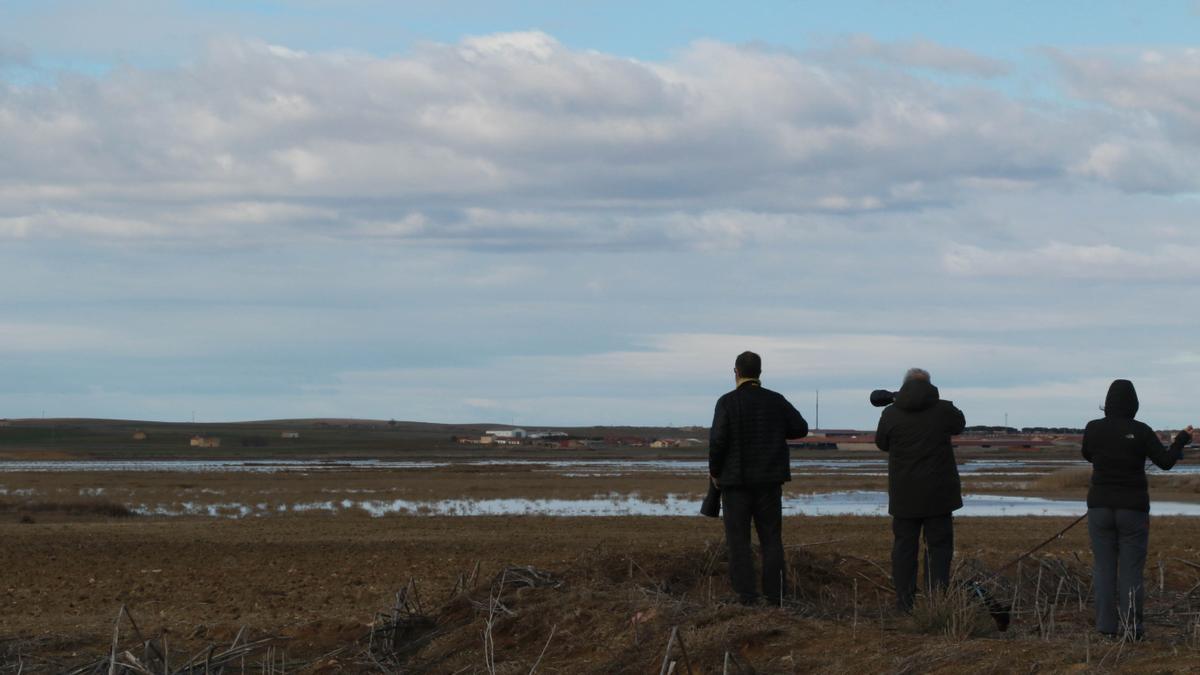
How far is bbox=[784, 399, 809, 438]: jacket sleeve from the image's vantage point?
9.42 m

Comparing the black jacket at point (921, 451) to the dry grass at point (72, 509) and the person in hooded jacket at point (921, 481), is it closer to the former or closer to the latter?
the person in hooded jacket at point (921, 481)

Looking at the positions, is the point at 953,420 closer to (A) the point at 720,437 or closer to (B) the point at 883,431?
(B) the point at 883,431

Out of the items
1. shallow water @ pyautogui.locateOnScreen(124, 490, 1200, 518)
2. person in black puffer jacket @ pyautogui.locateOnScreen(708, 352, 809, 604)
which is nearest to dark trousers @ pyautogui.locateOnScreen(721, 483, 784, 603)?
person in black puffer jacket @ pyautogui.locateOnScreen(708, 352, 809, 604)

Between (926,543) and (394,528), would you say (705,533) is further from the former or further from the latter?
(926,543)

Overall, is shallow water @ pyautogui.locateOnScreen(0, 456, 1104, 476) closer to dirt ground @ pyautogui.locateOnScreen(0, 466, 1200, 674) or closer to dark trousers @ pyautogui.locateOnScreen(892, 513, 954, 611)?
dirt ground @ pyautogui.locateOnScreen(0, 466, 1200, 674)

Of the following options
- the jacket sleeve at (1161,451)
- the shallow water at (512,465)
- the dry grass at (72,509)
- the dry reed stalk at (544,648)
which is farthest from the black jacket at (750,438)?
the shallow water at (512,465)

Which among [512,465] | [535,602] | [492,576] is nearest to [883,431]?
[535,602]

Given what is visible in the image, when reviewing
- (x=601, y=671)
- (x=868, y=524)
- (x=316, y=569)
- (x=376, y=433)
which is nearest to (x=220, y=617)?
(x=316, y=569)

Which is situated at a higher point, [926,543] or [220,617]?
[926,543]

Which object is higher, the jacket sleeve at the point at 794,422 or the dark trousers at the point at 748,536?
the jacket sleeve at the point at 794,422

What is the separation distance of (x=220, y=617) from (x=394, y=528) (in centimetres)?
1119

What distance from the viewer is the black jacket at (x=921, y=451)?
9.04 metres

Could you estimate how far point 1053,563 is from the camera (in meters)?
11.2

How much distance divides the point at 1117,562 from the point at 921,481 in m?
1.24
